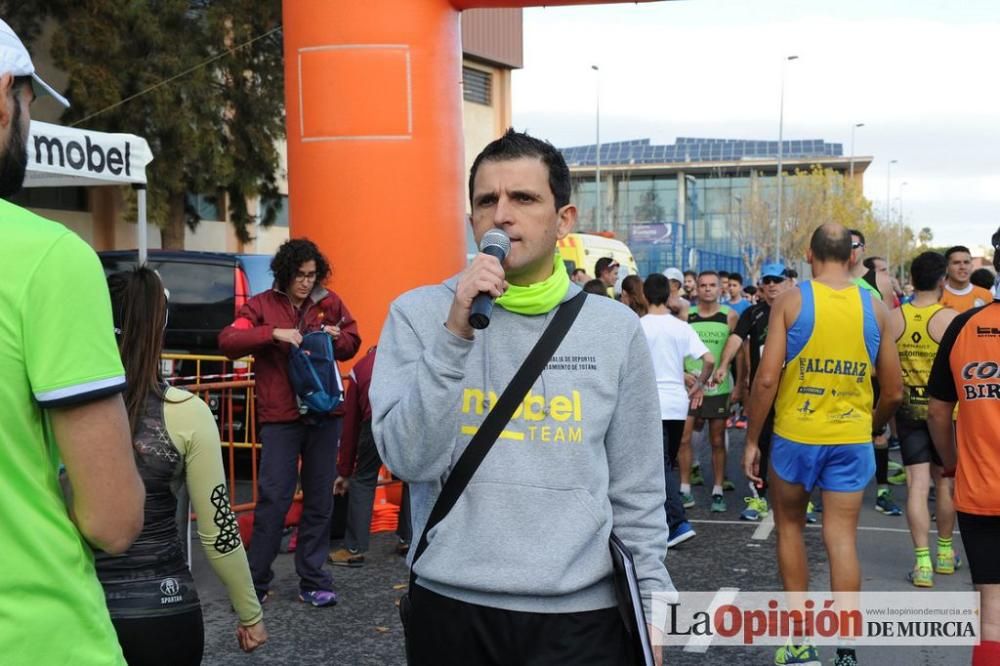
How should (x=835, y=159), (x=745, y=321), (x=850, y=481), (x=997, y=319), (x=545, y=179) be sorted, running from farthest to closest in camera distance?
(x=835, y=159)
(x=745, y=321)
(x=850, y=481)
(x=997, y=319)
(x=545, y=179)

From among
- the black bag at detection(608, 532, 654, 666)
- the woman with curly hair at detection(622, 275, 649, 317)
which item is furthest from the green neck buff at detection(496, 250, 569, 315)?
the woman with curly hair at detection(622, 275, 649, 317)

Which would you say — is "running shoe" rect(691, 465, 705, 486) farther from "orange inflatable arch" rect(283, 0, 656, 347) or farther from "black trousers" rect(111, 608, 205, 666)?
"black trousers" rect(111, 608, 205, 666)

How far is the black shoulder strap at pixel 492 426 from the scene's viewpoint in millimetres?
2598

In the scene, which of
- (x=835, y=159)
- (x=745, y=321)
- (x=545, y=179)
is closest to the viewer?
(x=545, y=179)

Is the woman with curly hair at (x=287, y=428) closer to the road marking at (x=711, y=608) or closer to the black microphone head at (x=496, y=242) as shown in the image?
the road marking at (x=711, y=608)

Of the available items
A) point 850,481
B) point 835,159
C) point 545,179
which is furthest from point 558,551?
point 835,159

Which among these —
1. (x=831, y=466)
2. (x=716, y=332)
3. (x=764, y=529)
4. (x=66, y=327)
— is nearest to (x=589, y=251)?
(x=716, y=332)

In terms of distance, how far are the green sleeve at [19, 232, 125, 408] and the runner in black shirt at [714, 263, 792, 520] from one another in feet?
24.2

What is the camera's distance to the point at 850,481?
5.59 metres

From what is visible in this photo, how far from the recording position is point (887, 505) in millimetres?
9758

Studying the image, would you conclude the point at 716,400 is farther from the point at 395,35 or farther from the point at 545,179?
the point at 545,179

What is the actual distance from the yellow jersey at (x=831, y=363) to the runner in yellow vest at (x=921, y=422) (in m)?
0.83

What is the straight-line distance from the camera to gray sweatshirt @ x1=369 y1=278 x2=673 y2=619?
2.56 m

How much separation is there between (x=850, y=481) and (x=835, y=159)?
102 meters
